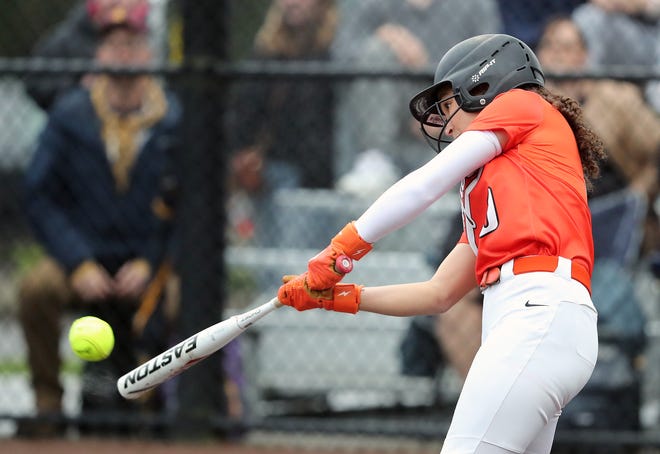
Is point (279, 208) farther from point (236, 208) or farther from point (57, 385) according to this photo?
point (57, 385)

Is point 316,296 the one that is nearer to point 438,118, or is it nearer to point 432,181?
point 432,181

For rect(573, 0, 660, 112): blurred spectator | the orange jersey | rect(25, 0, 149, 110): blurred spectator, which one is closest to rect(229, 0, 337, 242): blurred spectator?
rect(25, 0, 149, 110): blurred spectator

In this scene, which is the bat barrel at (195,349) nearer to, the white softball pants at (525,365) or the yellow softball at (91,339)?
the yellow softball at (91,339)

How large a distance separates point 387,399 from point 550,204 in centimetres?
307

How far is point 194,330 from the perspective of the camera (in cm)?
574

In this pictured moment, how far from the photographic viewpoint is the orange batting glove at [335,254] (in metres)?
3.26

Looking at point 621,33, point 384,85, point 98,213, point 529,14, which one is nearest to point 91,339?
point 98,213

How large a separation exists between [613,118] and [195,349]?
3.03m

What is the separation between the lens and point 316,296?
11.2ft

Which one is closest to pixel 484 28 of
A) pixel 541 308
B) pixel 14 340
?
pixel 541 308

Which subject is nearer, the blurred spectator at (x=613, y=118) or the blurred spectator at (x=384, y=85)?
the blurred spectator at (x=613, y=118)

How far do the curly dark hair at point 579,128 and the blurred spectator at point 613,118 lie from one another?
2.27m

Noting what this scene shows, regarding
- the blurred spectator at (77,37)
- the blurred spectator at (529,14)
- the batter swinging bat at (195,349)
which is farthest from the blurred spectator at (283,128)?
the batter swinging bat at (195,349)

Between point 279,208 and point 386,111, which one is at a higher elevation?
point 386,111
